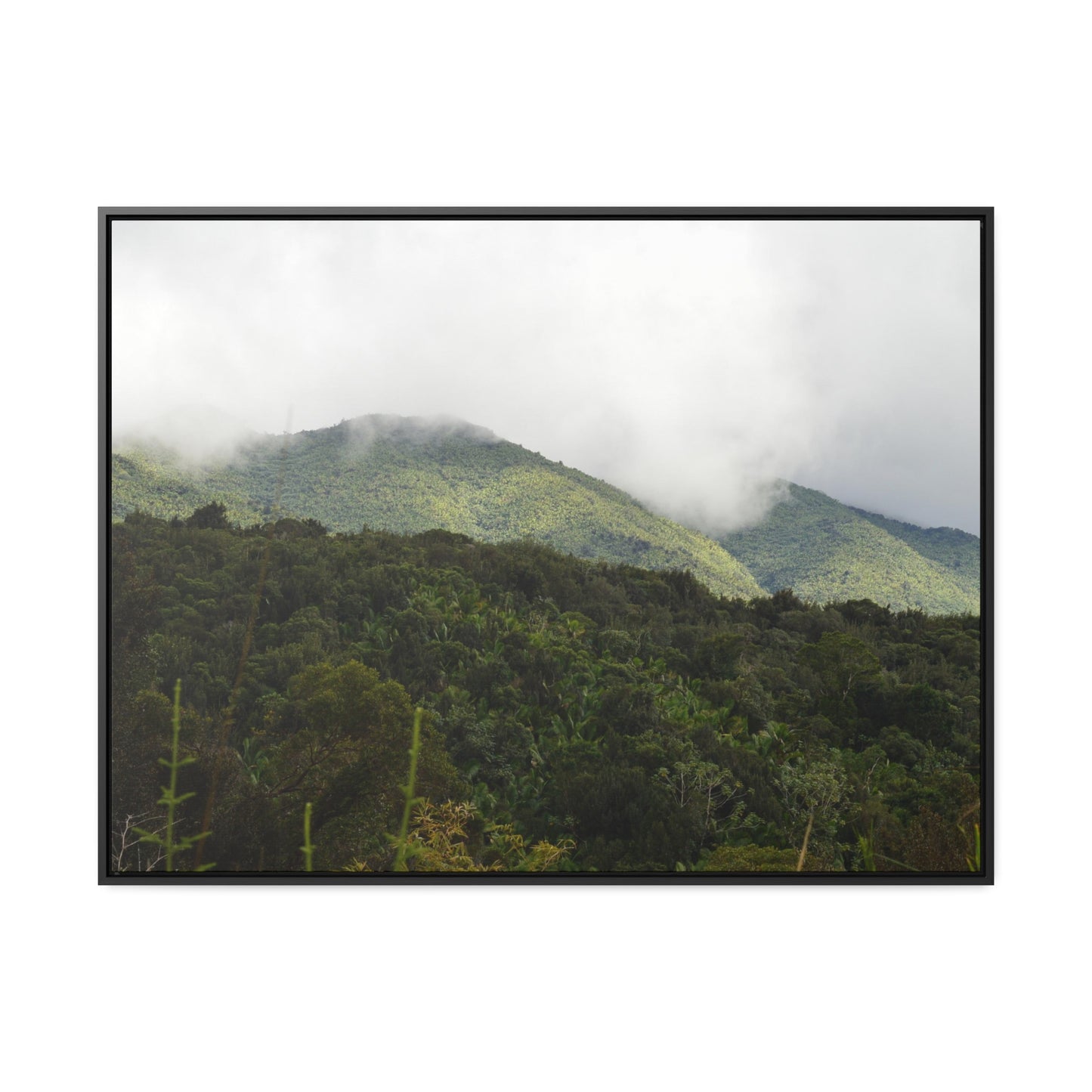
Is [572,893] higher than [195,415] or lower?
lower

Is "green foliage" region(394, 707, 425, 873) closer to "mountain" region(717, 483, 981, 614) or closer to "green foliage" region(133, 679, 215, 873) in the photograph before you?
"green foliage" region(133, 679, 215, 873)

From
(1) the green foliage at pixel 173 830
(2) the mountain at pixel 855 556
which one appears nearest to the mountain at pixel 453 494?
(2) the mountain at pixel 855 556

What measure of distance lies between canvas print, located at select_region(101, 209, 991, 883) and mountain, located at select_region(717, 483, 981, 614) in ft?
0.05

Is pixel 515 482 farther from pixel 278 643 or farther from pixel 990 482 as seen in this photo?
pixel 990 482

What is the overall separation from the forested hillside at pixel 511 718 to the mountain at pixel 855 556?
7cm

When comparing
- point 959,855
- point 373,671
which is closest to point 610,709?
point 373,671

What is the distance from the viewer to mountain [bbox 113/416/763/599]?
3053 mm

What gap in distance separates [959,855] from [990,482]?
143cm

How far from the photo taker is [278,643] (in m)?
2.92

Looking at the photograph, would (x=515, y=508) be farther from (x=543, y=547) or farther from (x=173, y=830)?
(x=173, y=830)

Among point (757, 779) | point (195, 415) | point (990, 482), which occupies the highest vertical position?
point (195, 415)

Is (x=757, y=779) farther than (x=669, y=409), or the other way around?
(x=669, y=409)

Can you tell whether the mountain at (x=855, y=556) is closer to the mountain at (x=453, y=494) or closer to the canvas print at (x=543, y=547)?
the canvas print at (x=543, y=547)

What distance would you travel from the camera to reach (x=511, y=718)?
291cm
